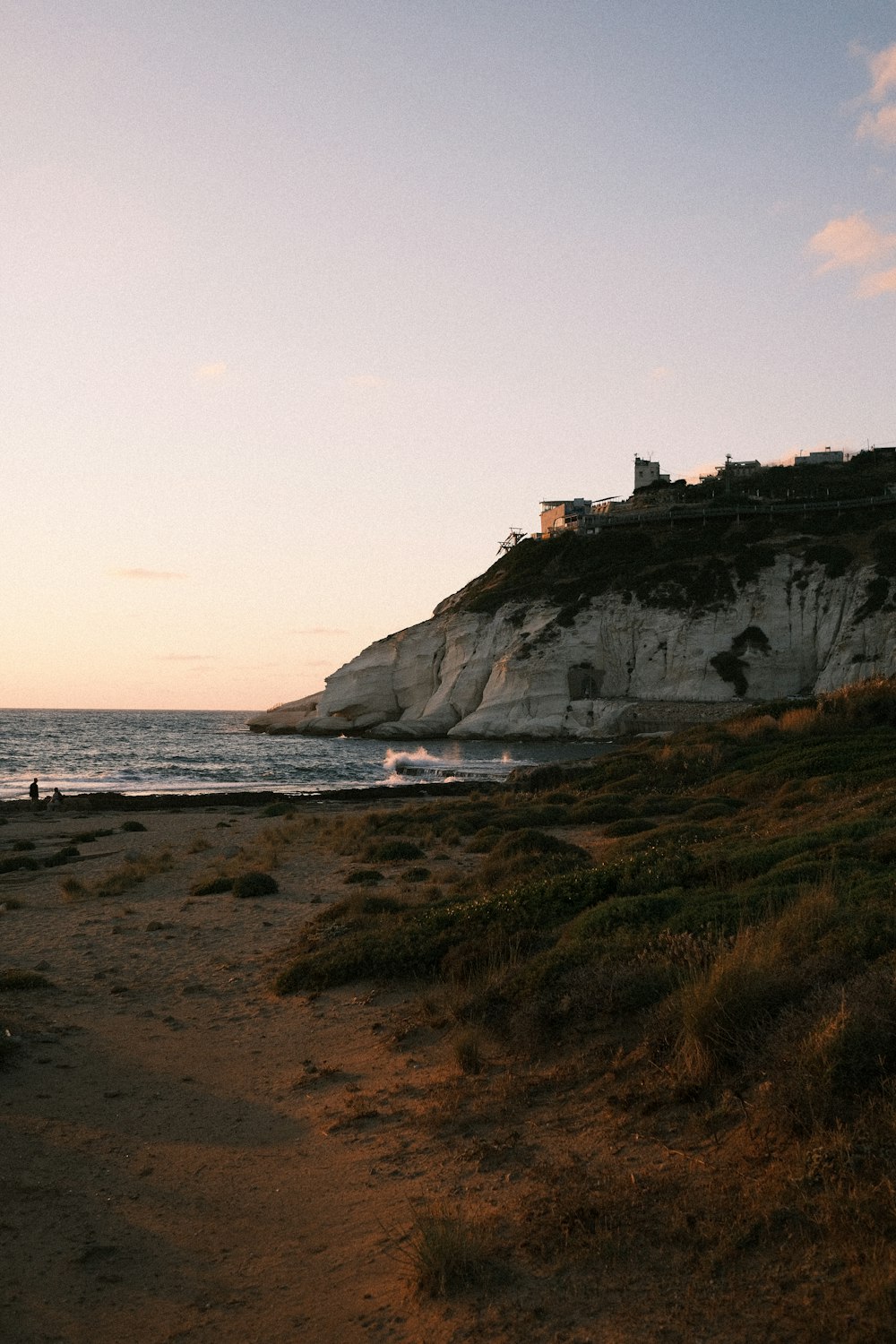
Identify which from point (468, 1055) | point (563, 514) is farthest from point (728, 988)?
point (563, 514)

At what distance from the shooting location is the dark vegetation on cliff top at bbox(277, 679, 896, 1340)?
4719mm

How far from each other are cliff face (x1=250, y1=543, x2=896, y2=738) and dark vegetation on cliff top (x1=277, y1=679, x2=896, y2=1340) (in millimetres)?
55044

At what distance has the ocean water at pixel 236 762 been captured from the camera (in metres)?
50.8

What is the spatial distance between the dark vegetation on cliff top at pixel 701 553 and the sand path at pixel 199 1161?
229ft

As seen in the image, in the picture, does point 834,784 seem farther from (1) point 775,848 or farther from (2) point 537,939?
(2) point 537,939

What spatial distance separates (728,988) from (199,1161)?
156 inches

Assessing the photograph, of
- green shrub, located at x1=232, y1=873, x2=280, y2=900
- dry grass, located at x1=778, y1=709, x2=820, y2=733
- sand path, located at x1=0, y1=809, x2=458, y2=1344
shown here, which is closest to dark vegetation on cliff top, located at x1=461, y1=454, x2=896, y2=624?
dry grass, located at x1=778, y1=709, x2=820, y2=733

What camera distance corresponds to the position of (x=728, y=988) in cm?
665

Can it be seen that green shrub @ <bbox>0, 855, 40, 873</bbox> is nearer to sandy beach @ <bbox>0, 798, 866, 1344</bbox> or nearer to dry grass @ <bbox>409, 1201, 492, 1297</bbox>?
sandy beach @ <bbox>0, 798, 866, 1344</bbox>

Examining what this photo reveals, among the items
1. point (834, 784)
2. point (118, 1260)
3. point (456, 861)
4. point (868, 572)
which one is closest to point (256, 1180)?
point (118, 1260)

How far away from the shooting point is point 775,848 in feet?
42.0

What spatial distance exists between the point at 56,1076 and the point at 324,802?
3014 centimetres

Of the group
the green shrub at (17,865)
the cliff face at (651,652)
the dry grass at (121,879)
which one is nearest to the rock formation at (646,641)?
the cliff face at (651,652)

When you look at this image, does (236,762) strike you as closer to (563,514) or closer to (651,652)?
(651,652)
